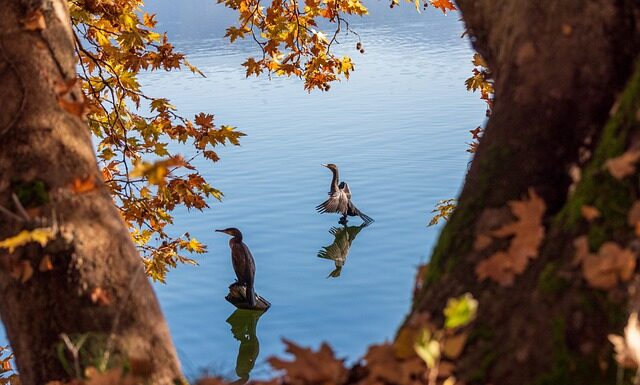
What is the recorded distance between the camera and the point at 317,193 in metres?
22.0

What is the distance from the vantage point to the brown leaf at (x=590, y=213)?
7.93 ft

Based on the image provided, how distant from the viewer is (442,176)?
74.0 ft

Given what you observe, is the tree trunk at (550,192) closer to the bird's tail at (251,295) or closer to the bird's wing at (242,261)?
the bird's wing at (242,261)

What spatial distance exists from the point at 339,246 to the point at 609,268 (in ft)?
56.4

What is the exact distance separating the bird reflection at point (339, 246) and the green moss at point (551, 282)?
15033 mm

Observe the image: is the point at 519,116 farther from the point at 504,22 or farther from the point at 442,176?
the point at 442,176

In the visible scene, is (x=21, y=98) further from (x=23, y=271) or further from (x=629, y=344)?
(x=629, y=344)

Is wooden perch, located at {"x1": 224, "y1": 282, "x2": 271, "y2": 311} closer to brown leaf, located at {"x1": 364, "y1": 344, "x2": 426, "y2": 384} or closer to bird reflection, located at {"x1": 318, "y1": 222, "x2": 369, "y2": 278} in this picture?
bird reflection, located at {"x1": 318, "y1": 222, "x2": 369, "y2": 278}

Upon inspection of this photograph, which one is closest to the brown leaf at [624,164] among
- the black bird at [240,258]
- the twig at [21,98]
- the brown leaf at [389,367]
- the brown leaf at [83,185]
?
the brown leaf at [389,367]

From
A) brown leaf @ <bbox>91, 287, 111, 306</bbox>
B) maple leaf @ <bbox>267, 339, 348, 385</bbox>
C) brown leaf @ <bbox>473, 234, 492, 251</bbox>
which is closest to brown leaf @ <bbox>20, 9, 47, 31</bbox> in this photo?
brown leaf @ <bbox>91, 287, 111, 306</bbox>

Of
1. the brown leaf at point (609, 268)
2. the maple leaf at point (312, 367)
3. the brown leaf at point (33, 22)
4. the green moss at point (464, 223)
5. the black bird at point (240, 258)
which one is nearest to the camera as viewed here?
the brown leaf at point (609, 268)

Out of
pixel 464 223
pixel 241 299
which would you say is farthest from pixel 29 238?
pixel 241 299

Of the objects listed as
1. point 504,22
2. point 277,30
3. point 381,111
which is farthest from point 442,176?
point 504,22

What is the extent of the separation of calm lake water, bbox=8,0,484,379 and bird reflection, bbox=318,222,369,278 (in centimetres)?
14
